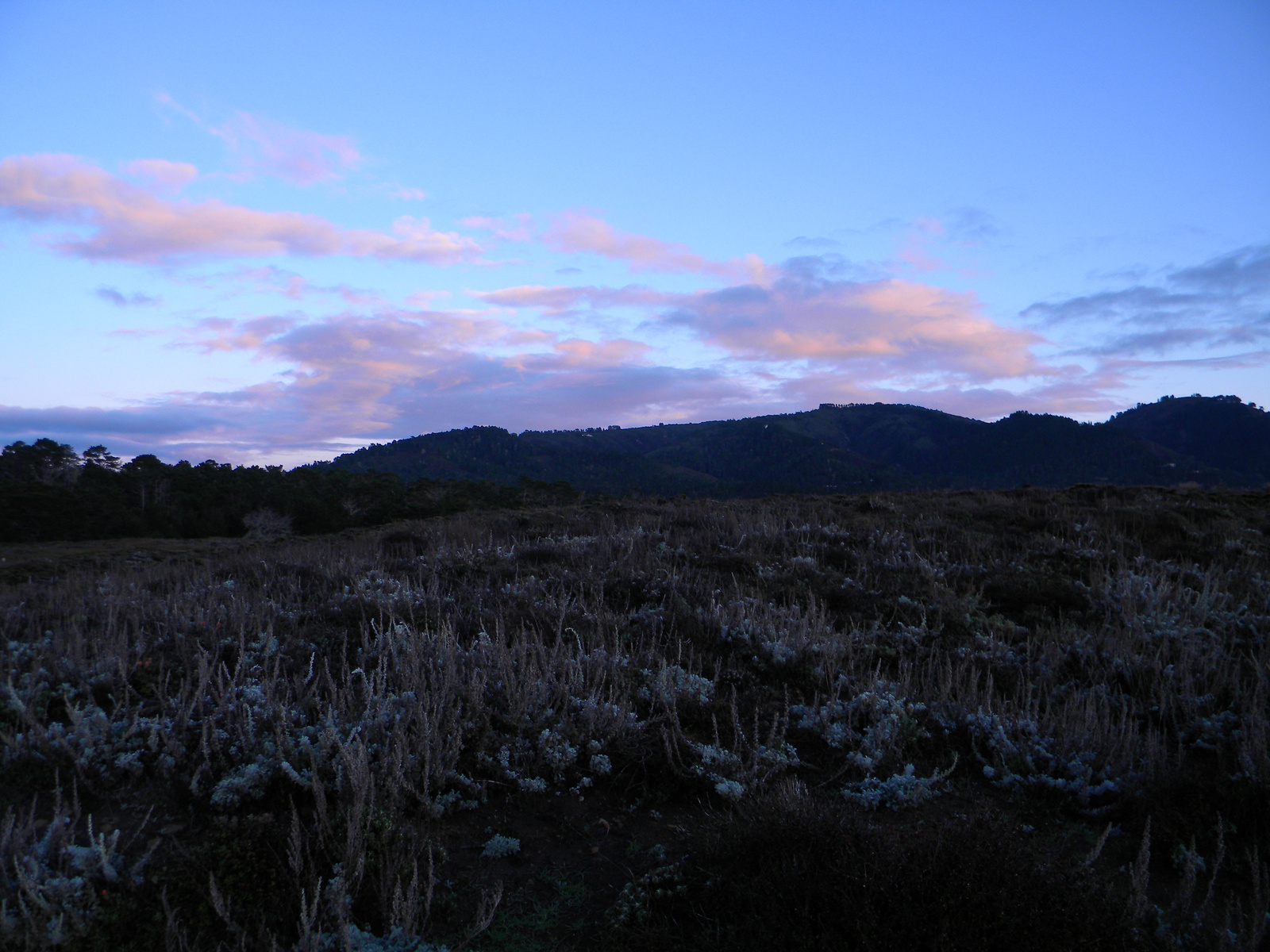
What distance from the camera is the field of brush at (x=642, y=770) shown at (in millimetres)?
2240

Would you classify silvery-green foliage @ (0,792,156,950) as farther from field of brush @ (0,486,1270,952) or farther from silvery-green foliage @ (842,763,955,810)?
silvery-green foliage @ (842,763,955,810)

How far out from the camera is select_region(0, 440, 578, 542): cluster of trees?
97.1 ft

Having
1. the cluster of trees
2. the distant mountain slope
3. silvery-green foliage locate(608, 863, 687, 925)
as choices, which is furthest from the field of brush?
the distant mountain slope

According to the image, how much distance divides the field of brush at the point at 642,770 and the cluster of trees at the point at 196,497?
1102 inches

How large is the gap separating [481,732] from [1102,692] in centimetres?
419

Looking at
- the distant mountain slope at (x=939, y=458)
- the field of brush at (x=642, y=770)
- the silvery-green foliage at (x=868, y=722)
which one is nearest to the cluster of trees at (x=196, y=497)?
the field of brush at (x=642, y=770)

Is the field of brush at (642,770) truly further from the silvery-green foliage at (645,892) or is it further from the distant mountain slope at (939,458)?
the distant mountain slope at (939,458)

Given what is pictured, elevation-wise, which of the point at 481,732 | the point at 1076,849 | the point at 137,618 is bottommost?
the point at 1076,849

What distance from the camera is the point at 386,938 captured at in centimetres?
230

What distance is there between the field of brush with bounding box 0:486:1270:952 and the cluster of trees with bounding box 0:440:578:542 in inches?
1102

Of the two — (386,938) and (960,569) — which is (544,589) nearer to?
(386,938)

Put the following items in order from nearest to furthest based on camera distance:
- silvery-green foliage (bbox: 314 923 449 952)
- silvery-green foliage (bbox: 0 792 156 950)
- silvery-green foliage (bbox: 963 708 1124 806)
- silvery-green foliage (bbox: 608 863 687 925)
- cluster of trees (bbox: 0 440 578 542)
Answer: silvery-green foliage (bbox: 0 792 156 950) → silvery-green foliage (bbox: 314 923 449 952) → silvery-green foliage (bbox: 608 863 687 925) → silvery-green foliage (bbox: 963 708 1124 806) → cluster of trees (bbox: 0 440 578 542)

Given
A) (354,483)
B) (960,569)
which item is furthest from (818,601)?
(354,483)

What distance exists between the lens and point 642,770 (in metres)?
3.63
